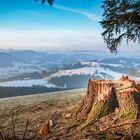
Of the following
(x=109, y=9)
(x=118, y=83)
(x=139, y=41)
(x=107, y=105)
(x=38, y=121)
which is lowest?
(x=38, y=121)

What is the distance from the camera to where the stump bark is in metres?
9.81

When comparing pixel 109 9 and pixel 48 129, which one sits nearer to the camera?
pixel 48 129

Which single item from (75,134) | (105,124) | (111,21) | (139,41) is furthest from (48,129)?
(139,41)

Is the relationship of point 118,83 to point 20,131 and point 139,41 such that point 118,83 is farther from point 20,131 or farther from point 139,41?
point 139,41

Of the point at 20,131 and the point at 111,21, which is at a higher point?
the point at 111,21

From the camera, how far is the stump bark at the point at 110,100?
9812mm

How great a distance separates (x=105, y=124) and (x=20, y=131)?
278 centimetres

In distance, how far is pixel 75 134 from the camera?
29.1 ft

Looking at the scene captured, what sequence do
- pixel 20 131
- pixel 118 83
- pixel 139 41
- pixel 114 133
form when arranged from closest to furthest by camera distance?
1. pixel 114 133
2. pixel 20 131
3. pixel 118 83
4. pixel 139 41

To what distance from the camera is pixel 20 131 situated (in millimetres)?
10125

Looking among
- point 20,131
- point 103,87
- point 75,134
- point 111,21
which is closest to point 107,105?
point 103,87

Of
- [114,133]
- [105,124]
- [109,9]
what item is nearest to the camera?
[114,133]

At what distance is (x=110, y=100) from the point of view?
35.2 feet

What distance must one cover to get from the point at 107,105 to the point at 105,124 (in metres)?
1.23
